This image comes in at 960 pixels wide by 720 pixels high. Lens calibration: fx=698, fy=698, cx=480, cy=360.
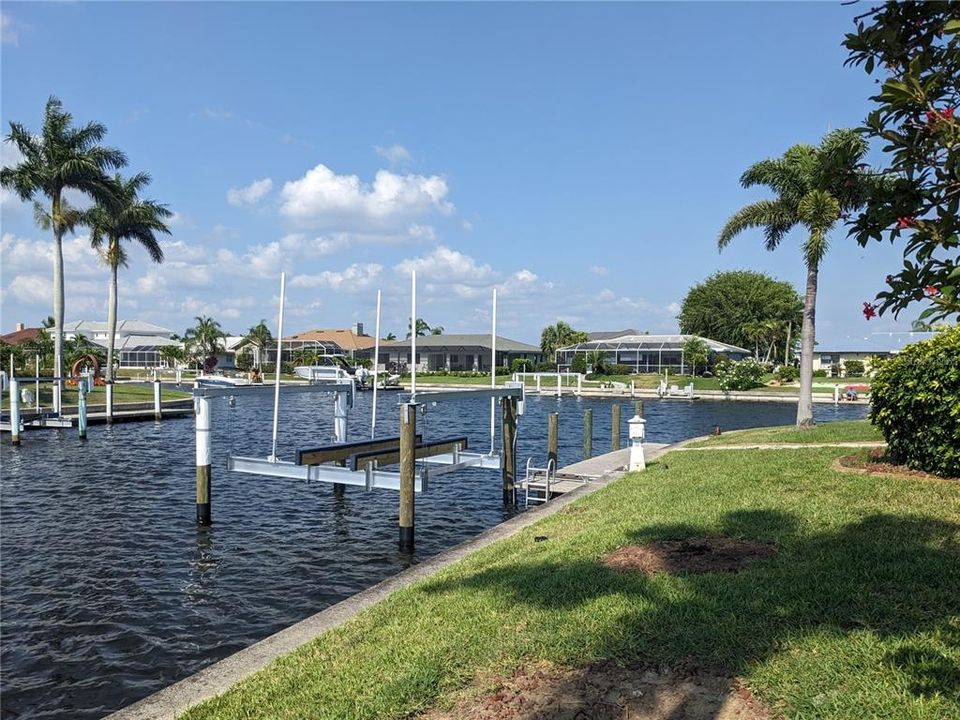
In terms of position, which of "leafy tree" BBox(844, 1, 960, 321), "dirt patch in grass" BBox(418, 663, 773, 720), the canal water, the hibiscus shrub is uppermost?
"leafy tree" BBox(844, 1, 960, 321)

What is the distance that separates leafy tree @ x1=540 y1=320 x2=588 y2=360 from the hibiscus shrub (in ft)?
292

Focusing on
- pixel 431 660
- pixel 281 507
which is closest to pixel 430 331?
pixel 281 507

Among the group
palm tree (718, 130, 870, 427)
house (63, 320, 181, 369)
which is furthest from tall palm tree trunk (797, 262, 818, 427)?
house (63, 320, 181, 369)

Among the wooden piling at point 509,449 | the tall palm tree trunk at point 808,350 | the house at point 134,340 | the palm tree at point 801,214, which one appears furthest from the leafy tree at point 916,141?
the house at point 134,340

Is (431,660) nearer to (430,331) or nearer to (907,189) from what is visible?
(907,189)

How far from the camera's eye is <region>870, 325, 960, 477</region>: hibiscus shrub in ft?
34.4

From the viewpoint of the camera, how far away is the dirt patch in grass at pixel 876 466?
1080cm

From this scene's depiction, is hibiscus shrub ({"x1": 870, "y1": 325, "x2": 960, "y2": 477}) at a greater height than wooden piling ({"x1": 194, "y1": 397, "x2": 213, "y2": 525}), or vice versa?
hibiscus shrub ({"x1": 870, "y1": 325, "x2": 960, "y2": 477})

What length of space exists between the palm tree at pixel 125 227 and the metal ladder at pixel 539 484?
117 ft

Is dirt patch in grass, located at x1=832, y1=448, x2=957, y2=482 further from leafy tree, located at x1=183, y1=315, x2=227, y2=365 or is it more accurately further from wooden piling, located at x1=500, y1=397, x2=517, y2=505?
leafy tree, located at x1=183, y1=315, x2=227, y2=365

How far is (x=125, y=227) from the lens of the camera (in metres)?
46.8

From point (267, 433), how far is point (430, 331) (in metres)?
108

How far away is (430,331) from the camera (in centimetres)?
13962

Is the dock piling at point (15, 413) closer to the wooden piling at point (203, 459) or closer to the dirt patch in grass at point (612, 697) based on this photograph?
the wooden piling at point (203, 459)
